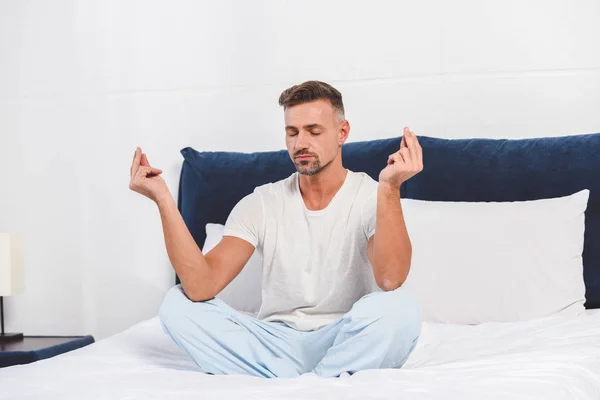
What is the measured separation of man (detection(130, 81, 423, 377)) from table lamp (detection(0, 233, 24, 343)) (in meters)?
1.34

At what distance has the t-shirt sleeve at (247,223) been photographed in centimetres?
254

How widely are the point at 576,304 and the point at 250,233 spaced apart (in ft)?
3.39

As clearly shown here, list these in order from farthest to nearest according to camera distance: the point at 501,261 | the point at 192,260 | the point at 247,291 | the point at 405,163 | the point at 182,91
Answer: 1. the point at 182,91
2. the point at 247,291
3. the point at 501,261
4. the point at 192,260
5. the point at 405,163

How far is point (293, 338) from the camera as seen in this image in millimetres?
2316

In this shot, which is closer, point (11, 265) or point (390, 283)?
point (390, 283)

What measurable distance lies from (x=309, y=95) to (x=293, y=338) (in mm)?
690

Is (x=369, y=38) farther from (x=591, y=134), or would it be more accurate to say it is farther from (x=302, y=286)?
(x=302, y=286)

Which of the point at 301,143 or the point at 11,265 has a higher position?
the point at 301,143

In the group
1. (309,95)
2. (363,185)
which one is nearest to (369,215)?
(363,185)

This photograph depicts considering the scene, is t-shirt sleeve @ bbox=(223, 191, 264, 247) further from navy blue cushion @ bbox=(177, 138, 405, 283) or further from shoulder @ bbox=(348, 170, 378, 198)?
navy blue cushion @ bbox=(177, 138, 405, 283)

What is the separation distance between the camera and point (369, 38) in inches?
137

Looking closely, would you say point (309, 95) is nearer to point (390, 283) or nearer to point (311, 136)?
point (311, 136)

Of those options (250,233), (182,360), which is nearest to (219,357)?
(182,360)

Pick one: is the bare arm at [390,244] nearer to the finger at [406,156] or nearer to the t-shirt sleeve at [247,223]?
the finger at [406,156]
